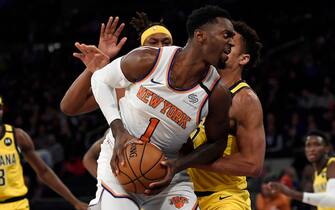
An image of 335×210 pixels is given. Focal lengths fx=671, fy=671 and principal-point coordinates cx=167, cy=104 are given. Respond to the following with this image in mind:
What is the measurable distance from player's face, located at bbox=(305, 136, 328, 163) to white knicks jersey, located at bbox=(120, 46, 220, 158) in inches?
150

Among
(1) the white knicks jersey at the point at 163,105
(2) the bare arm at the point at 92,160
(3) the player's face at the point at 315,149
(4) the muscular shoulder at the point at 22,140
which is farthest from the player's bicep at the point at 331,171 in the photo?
(1) the white knicks jersey at the point at 163,105

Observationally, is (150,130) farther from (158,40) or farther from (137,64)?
(158,40)

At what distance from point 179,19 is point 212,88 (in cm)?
849

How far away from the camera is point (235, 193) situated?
4.39m

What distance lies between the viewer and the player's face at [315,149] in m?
7.35

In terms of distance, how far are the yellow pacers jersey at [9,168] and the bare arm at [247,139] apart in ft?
8.64

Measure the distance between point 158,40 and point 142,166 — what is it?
218 centimetres

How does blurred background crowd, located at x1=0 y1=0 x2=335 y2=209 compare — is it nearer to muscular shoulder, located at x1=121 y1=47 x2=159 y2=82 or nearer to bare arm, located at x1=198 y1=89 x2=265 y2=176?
bare arm, located at x1=198 y1=89 x2=265 y2=176

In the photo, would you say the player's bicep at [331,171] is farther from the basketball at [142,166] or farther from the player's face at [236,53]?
the basketball at [142,166]

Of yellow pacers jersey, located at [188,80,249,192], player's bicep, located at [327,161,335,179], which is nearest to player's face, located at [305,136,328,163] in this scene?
player's bicep, located at [327,161,335,179]

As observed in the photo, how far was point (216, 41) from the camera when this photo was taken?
3744 millimetres

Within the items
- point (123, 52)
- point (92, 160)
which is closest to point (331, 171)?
point (92, 160)

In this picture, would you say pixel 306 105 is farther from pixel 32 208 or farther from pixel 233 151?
pixel 233 151

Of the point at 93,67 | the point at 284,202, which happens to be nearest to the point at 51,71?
the point at 284,202
